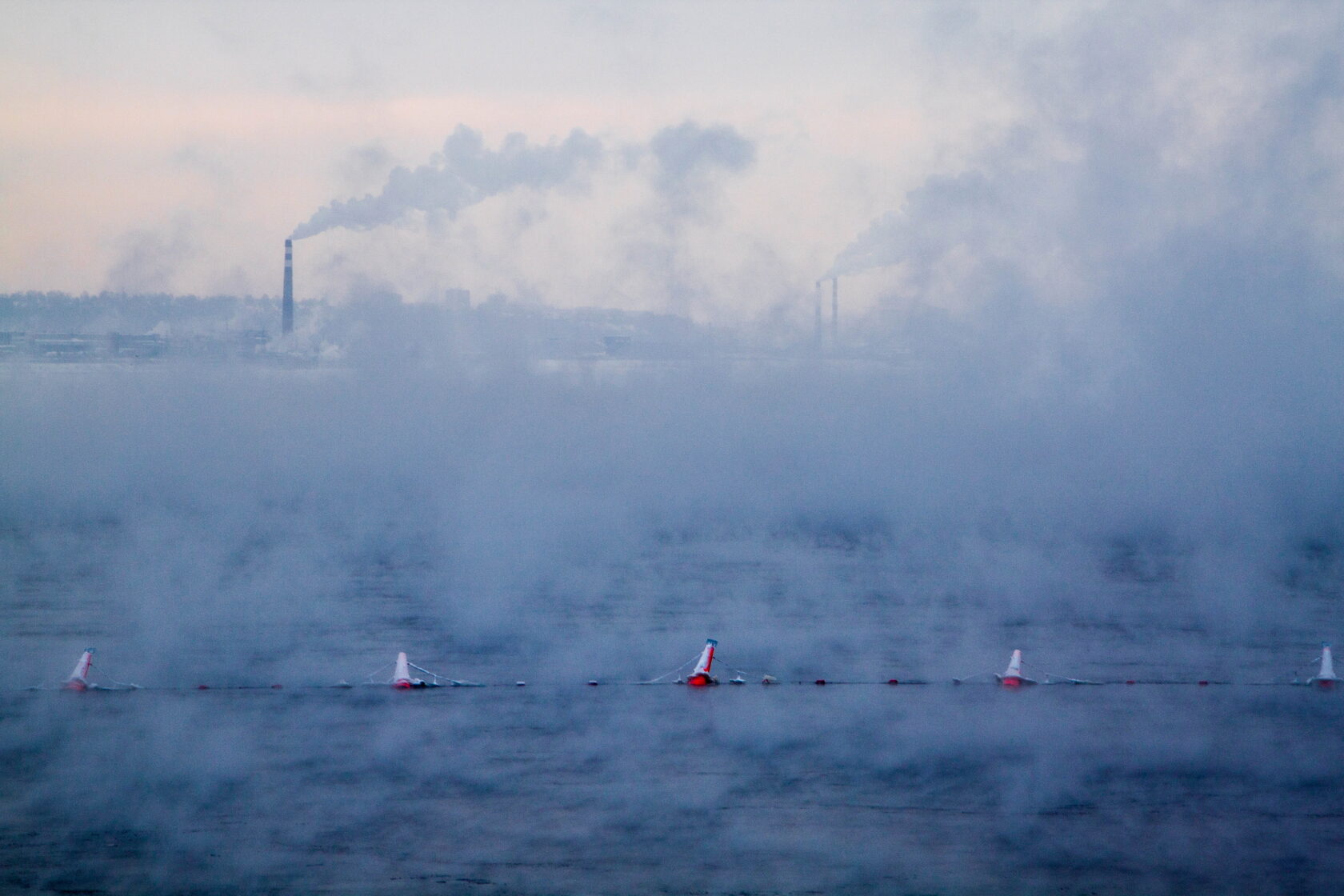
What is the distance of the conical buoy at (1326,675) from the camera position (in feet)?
36.0

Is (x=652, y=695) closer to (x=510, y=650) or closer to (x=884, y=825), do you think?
(x=510, y=650)

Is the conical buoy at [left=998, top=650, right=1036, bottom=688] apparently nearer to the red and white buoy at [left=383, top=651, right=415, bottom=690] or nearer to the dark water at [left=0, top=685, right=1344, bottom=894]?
the dark water at [left=0, top=685, right=1344, bottom=894]

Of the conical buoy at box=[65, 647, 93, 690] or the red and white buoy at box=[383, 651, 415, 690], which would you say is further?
the red and white buoy at box=[383, 651, 415, 690]

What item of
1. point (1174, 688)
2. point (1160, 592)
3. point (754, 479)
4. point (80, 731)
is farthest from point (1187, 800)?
point (754, 479)

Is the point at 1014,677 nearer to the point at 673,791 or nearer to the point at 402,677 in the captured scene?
the point at 673,791

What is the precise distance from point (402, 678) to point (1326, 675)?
8575mm

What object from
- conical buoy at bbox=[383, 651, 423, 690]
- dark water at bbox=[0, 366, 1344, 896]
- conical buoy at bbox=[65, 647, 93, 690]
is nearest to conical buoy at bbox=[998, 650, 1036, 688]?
dark water at bbox=[0, 366, 1344, 896]

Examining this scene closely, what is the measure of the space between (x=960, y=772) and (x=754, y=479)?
3294 cm

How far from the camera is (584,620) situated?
1459cm

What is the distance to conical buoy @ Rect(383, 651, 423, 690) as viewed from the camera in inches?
416

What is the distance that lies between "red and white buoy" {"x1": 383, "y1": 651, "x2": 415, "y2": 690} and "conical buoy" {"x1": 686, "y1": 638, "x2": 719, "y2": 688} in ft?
8.25

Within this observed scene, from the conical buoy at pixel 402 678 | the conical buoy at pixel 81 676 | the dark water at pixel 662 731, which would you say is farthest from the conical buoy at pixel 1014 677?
the conical buoy at pixel 81 676

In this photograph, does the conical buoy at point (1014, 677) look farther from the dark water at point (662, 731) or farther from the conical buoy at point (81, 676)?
the conical buoy at point (81, 676)

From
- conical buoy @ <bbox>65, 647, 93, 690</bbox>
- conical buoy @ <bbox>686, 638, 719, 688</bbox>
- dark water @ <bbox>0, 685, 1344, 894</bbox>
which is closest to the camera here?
dark water @ <bbox>0, 685, 1344, 894</bbox>
